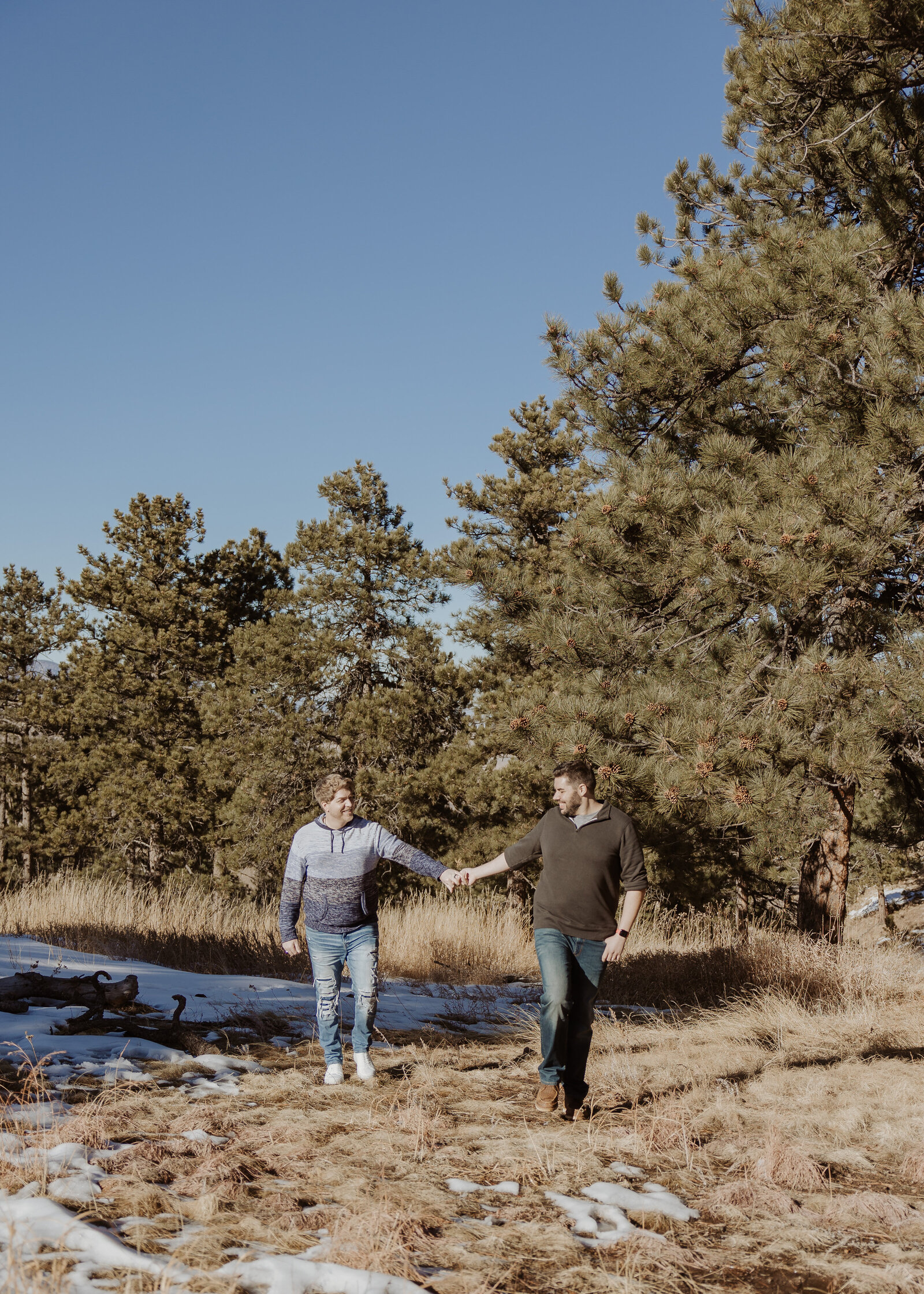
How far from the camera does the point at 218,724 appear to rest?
20.3 m

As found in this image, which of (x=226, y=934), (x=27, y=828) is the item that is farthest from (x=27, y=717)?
(x=226, y=934)

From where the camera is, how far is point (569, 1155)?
3881 mm

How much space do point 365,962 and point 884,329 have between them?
19.9 ft

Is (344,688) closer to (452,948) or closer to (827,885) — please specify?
(452,948)

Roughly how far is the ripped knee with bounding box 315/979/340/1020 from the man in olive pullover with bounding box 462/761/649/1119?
4.10 feet

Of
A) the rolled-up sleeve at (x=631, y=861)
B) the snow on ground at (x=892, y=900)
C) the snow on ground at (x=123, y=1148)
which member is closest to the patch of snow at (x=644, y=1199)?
the snow on ground at (x=123, y=1148)

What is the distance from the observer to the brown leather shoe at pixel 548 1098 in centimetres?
457

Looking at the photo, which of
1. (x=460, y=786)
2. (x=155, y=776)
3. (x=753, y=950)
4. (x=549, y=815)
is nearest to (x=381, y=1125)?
(x=549, y=815)

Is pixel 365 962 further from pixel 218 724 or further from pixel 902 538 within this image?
pixel 218 724

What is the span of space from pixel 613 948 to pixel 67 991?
3537mm

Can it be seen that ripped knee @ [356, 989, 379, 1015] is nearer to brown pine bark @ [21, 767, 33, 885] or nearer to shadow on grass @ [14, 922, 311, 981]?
shadow on grass @ [14, 922, 311, 981]

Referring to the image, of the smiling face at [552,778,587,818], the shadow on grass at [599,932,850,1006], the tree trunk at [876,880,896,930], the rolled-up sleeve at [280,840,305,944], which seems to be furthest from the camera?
the tree trunk at [876,880,896,930]

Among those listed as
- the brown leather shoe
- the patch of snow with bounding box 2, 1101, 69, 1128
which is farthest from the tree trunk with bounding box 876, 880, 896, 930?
the patch of snow with bounding box 2, 1101, 69, 1128

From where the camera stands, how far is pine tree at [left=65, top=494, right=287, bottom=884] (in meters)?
23.8
